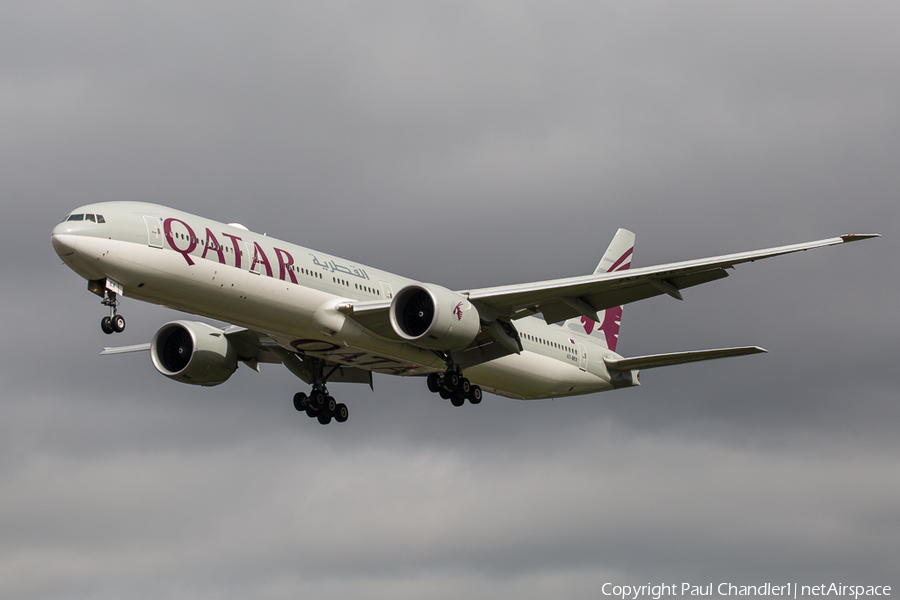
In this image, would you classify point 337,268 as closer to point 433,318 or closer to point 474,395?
point 433,318

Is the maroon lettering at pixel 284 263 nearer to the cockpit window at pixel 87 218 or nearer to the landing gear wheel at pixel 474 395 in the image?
the cockpit window at pixel 87 218

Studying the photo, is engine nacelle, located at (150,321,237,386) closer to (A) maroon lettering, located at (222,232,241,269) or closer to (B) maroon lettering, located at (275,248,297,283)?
(B) maroon lettering, located at (275,248,297,283)

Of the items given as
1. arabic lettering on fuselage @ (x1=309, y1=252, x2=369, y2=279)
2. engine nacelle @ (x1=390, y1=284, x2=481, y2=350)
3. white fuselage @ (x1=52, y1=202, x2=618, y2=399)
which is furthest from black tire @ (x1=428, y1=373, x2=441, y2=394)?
arabic lettering on fuselage @ (x1=309, y1=252, x2=369, y2=279)

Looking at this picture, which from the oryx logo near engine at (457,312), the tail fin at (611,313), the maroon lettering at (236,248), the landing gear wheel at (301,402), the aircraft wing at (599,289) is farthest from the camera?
the tail fin at (611,313)

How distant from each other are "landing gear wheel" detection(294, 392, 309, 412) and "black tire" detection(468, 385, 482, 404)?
7.54 metres

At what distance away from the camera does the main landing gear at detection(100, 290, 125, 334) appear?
32.3m

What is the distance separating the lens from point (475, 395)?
1612 inches

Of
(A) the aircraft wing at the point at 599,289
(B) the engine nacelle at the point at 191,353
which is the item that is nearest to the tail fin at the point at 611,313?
(A) the aircraft wing at the point at 599,289

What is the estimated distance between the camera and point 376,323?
124 ft

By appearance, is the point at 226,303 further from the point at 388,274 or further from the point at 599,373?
the point at 599,373

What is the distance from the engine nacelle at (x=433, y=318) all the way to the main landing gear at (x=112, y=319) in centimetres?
872

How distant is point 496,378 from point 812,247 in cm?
1398

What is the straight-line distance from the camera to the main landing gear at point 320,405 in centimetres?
4466

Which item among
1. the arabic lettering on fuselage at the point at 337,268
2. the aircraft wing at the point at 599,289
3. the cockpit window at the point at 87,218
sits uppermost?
the cockpit window at the point at 87,218
